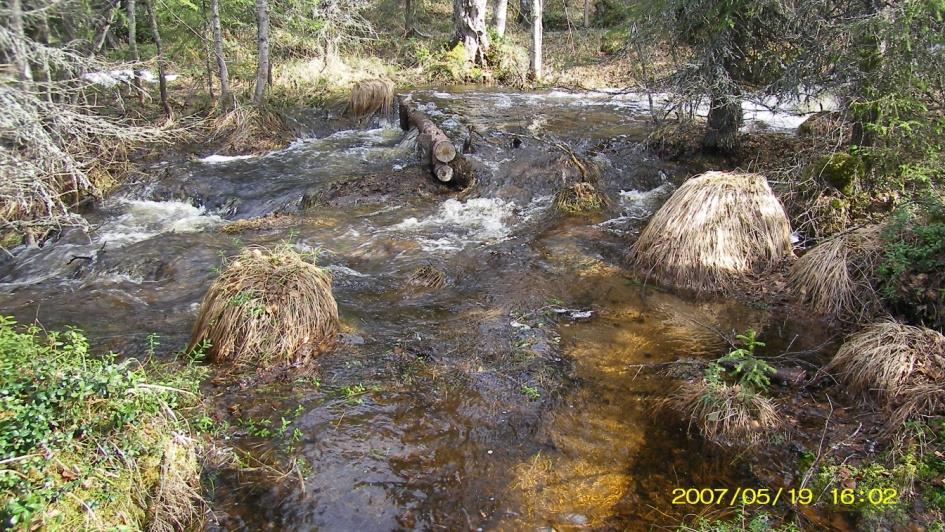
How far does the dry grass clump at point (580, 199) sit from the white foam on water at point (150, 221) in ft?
18.6

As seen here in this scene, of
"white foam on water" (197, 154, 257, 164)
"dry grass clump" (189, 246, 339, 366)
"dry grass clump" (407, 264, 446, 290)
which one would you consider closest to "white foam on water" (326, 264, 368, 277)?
"dry grass clump" (407, 264, 446, 290)

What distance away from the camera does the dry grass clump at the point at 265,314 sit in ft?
17.0

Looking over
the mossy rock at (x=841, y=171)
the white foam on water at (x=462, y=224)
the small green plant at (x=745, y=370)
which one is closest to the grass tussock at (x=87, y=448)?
Result: the small green plant at (x=745, y=370)

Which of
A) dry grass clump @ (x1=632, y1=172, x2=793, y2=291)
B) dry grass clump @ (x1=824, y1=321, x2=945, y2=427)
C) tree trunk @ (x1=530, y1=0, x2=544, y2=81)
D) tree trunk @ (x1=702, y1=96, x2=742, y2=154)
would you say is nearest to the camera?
dry grass clump @ (x1=824, y1=321, x2=945, y2=427)

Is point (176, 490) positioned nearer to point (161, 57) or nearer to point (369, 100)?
point (161, 57)

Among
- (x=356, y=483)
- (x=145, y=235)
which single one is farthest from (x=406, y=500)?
(x=145, y=235)

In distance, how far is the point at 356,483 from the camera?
4004 millimetres

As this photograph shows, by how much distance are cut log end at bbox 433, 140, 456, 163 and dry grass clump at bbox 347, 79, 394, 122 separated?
4.54 metres

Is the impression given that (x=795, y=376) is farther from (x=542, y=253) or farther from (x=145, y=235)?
(x=145, y=235)

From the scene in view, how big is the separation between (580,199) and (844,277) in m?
4.16

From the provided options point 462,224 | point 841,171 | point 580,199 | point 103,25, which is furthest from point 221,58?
point 841,171

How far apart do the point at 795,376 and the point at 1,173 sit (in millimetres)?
6867

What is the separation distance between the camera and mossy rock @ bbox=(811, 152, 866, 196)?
23.9 feet
